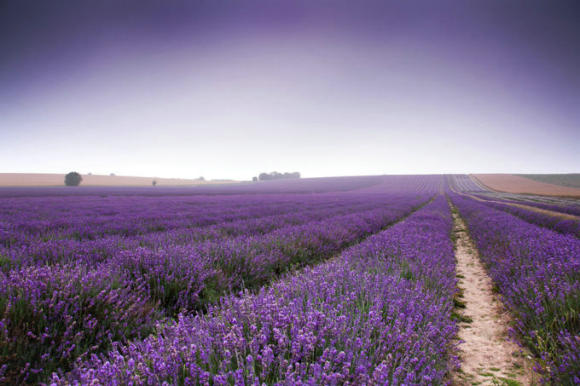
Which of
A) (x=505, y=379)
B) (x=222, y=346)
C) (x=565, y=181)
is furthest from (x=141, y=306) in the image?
(x=565, y=181)

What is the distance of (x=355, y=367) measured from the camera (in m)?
1.25

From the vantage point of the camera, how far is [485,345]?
95.1 inches

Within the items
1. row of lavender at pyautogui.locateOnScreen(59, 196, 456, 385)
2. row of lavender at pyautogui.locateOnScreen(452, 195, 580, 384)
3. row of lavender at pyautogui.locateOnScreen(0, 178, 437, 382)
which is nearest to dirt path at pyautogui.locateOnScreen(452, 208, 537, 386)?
row of lavender at pyautogui.locateOnScreen(452, 195, 580, 384)

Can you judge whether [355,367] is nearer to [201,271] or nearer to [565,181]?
[201,271]

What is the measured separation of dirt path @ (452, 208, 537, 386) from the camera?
194 cm

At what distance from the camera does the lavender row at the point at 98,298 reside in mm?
1565

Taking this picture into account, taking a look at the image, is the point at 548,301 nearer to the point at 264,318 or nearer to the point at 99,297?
the point at 264,318

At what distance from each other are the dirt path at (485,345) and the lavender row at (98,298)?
2371 millimetres

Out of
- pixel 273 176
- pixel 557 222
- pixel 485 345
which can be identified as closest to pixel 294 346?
pixel 485 345

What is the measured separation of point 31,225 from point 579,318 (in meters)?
9.60

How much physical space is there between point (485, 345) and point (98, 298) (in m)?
3.46

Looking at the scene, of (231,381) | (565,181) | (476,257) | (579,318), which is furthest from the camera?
(565,181)

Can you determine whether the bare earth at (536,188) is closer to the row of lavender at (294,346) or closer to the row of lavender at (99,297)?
the row of lavender at (294,346)

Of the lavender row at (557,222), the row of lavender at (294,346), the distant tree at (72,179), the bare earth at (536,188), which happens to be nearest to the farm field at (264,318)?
the row of lavender at (294,346)
